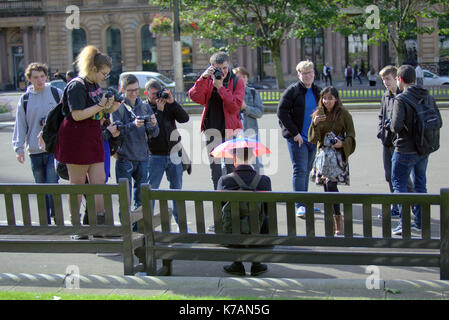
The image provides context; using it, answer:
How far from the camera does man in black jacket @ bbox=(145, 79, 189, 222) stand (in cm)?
775

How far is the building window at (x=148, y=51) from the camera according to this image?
52.2 m

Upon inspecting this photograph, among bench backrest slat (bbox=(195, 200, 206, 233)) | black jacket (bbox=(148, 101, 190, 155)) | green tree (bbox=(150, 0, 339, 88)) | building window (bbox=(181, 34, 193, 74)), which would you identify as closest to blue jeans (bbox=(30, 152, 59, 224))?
black jacket (bbox=(148, 101, 190, 155))

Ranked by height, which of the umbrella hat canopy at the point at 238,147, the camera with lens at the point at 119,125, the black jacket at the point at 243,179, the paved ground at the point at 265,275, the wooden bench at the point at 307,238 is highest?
the camera with lens at the point at 119,125

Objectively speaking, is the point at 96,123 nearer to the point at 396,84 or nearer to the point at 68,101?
the point at 68,101

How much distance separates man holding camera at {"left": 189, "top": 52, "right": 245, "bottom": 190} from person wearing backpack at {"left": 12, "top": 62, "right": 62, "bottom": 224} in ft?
5.66

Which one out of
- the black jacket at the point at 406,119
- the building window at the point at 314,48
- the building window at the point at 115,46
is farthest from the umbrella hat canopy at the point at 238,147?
the building window at the point at 115,46

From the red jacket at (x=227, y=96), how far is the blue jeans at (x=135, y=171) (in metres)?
0.99

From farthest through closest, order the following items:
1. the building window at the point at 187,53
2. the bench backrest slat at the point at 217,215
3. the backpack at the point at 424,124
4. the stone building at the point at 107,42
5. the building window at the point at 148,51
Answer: the building window at the point at 148,51 → the building window at the point at 187,53 → the stone building at the point at 107,42 → the backpack at the point at 424,124 → the bench backrest slat at the point at 217,215

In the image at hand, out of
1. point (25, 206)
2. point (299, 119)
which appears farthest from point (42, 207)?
point (299, 119)

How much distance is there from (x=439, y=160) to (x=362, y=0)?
66.9 ft

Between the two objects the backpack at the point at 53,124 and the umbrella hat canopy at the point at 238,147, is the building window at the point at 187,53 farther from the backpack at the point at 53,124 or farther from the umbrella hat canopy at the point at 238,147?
the umbrella hat canopy at the point at 238,147

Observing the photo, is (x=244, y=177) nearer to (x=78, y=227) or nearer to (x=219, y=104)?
(x=78, y=227)

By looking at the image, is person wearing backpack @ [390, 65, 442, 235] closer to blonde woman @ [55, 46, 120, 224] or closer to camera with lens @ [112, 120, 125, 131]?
camera with lens @ [112, 120, 125, 131]
